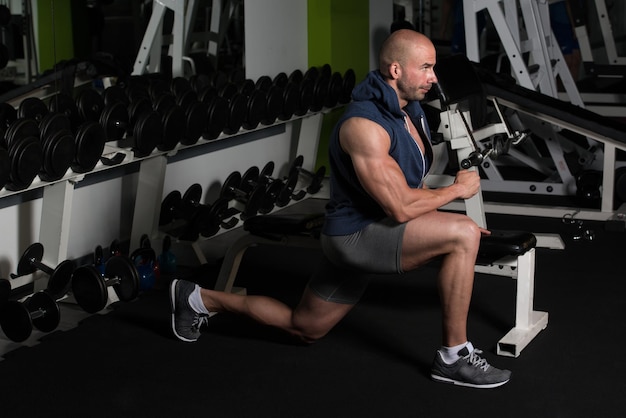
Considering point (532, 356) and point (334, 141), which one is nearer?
point (334, 141)

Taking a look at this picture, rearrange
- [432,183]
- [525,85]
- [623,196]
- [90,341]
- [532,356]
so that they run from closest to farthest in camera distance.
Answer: [532,356] < [90,341] < [432,183] < [623,196] < [525,85]

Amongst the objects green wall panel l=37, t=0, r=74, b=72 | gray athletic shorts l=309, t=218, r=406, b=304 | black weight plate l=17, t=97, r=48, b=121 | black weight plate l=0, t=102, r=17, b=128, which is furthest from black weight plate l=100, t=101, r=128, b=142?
gray athletic shorts l=309, t=218, r=406, b=304

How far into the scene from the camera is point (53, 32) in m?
3.51

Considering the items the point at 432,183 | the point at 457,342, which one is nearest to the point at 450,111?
the point at 432,183

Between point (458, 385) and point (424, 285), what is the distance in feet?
3.13

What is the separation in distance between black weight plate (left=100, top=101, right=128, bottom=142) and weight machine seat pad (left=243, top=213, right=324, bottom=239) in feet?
2.31

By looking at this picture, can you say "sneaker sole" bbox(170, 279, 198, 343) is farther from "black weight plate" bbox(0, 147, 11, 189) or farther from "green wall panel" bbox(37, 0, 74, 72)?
"green wall panel" bbox(37, 0, 74, 72)

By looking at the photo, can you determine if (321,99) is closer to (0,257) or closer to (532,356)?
(0,257)

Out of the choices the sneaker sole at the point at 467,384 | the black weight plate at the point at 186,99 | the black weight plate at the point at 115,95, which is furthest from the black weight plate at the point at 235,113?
the sneaker sole at the point at 467,384

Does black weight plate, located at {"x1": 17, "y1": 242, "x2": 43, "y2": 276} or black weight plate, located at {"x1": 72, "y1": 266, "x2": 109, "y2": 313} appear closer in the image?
black weight plate, located at {"x1": 72, "y1": 266, "x2": 109, "y2": 313}

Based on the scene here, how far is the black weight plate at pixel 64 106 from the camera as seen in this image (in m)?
3.29

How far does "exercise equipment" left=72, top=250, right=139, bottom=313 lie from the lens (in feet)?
9.30

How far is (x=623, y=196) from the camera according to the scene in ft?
13.3

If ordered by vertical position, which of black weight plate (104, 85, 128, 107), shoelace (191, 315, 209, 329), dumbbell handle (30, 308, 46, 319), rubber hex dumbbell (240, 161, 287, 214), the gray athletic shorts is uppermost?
black weight plate (104, 85, 128, 107)
